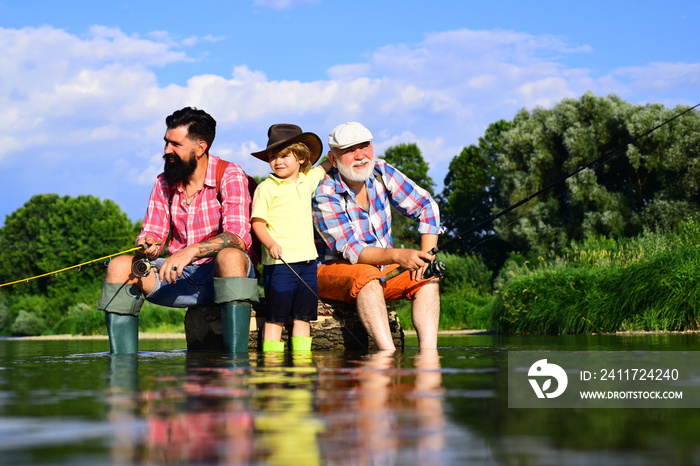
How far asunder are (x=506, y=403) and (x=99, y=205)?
46160 mm

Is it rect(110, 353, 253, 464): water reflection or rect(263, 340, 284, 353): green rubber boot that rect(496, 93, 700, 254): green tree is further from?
rect(110, 353, 253, 464): water reflection

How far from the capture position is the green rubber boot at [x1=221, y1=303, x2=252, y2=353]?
17.4 feet

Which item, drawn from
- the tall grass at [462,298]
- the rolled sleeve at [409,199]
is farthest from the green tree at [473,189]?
the rolled sleeve at [409,199]

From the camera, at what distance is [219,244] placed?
5406 mm

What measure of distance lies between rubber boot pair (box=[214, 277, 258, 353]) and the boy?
9.5 inches

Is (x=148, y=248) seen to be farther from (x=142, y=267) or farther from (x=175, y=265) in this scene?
(x=175, y=265)

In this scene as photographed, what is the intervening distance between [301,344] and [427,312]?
0.93 metres

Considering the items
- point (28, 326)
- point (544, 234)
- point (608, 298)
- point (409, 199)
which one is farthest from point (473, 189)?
point (409, 199)

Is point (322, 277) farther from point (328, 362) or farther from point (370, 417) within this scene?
point (370, 417)

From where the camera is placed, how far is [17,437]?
6.18 ft

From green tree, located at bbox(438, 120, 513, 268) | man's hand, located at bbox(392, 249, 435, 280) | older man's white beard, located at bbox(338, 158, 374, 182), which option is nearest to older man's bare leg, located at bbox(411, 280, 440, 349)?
man's hand, located at bbox(392, 249, 435, 280)

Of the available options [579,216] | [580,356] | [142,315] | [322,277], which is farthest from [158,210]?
[579,216]

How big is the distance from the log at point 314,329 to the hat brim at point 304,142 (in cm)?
113

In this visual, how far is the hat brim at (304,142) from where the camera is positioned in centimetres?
570
